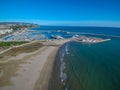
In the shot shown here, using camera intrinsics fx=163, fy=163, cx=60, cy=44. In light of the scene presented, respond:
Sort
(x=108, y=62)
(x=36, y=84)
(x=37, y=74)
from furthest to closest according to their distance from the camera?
1. (x=108, y=62)
2. (x=37, y=74)
3. (x=36, y=84)

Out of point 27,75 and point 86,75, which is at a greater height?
point 86,75

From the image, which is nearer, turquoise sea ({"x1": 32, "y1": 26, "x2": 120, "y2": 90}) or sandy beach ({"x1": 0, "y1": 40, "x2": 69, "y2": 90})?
sandy beach ({"x1": 0, "y1": 40, "x2": 69, "y2": 90})

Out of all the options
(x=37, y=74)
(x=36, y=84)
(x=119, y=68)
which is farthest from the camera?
(x=119, y=68)

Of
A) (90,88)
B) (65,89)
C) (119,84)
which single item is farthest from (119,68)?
(65,89)

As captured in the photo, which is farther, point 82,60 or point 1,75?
point 82,60

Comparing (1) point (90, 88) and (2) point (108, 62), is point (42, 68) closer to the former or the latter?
(1) point (90, 88)

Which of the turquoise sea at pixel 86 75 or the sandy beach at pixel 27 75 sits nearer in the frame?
the sandy beach at pixel 27 75

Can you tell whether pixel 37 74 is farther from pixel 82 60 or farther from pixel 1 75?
pixel 82 60

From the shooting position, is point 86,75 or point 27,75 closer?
point 27,75

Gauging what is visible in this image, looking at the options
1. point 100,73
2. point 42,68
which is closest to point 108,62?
point 100,73
